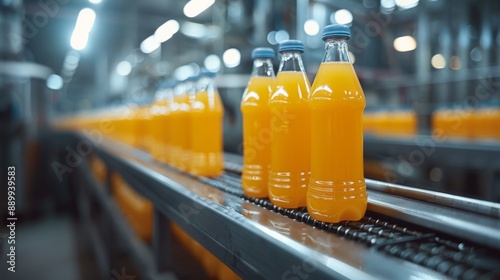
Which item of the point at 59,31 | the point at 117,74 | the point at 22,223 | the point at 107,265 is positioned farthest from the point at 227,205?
the point at 59,31

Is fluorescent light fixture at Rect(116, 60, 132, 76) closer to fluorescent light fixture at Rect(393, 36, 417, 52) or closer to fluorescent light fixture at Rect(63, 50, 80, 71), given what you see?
fluorescent light fixture at Rect(63, 50, 80, 71)

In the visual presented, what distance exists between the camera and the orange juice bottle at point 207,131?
1.31m

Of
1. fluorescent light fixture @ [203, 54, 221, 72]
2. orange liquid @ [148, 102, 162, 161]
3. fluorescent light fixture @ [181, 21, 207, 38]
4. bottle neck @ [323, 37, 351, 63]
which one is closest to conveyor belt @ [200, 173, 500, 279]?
bottle neck @ [323, 37, 351, 63]

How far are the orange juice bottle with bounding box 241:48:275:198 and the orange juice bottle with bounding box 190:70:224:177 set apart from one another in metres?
0.33

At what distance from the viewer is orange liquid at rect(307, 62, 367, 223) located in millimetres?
708

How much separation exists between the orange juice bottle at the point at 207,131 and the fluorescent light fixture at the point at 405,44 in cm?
920

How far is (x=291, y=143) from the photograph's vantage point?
838mm

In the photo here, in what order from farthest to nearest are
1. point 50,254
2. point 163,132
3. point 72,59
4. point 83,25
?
point 72,59
point 83,25
point 50,254
point 163,132

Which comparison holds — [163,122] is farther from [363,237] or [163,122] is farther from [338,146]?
[363,237]

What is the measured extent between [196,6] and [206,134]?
3663 mm

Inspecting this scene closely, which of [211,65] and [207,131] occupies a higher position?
[211,65]

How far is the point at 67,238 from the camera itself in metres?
3.55

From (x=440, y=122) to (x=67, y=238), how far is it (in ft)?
12.8

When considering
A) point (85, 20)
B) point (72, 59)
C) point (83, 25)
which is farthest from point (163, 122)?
point (72, 59)
